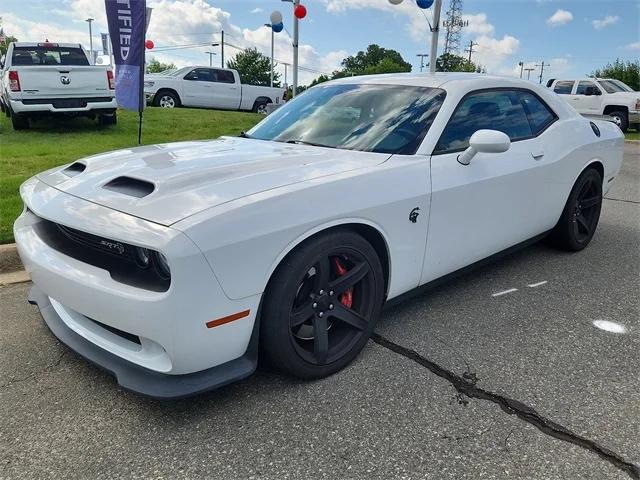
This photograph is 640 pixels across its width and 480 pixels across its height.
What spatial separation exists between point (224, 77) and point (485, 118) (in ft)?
49.7

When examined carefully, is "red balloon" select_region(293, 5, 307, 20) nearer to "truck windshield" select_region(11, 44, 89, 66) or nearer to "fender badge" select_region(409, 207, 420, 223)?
"truck windshield" select_region(11, 44, 89, 66)

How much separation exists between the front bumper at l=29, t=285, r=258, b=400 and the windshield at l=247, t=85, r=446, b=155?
142 cm

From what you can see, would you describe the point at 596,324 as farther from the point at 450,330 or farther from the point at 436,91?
the point at 436,91

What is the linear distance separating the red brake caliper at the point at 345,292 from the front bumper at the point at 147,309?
1.72 feet

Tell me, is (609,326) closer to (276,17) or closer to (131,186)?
(131,186)

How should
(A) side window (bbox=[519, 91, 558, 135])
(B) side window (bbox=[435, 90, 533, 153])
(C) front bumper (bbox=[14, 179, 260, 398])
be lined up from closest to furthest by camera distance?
Result: (C) front bumper (bbox=[14, 179, 260, 398]) → (B) side window (bbox=[435, 90, 533, 153]) → (A) side window (bbox=[519, 91, 558, 135])

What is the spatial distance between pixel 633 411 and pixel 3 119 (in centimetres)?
1350

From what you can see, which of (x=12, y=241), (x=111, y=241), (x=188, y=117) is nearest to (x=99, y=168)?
(x=111, y=241)

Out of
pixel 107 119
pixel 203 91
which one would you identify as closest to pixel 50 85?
pixel 107 119

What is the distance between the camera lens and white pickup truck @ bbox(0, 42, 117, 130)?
9797 mm

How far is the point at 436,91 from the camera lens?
3.29 meters

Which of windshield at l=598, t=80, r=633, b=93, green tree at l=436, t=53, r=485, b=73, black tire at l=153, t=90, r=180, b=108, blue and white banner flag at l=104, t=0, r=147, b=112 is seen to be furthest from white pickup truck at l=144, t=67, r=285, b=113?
green tree at l=436, t=53, r=485, b=73

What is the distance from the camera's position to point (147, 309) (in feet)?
6.61

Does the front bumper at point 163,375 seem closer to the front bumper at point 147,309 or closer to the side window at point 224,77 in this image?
the front bumper at point 147,309
